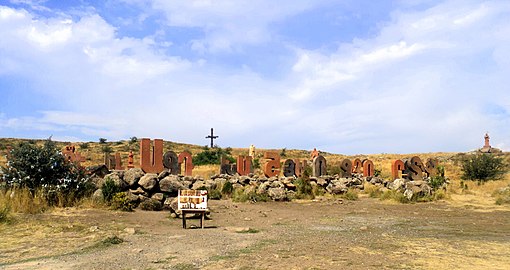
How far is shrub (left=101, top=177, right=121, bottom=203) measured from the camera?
1619 centimetres

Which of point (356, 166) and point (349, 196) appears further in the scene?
point (356, 166)

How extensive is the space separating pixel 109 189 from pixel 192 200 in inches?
190

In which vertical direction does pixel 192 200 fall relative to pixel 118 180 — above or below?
below

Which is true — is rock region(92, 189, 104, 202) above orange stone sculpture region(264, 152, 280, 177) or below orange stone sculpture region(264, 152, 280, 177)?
below

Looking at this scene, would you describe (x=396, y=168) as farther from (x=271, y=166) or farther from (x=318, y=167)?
(x=271, y=166)

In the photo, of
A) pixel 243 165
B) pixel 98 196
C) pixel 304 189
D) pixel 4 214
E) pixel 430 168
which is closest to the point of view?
pixel 4 214

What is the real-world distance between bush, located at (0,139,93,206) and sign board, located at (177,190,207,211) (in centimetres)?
518

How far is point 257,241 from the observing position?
1000 centimetres

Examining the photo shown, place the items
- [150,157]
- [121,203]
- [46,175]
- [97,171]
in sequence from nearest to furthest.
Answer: [121,203]
[46,175]
[97,171]
[150,157]

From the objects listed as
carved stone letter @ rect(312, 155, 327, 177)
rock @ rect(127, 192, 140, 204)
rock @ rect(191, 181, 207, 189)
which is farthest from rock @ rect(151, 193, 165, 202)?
carved stone letter @ rect(312, 155, 327, 177)

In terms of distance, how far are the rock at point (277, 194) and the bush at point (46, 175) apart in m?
8.99

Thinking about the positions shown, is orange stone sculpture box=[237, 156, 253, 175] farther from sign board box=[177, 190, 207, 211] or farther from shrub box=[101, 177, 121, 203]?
sign board box=[177, 190, 207, 211]

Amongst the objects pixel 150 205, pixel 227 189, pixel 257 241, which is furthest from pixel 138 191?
pixel 257 241

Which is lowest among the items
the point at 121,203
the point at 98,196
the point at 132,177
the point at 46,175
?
the point at 121,203
